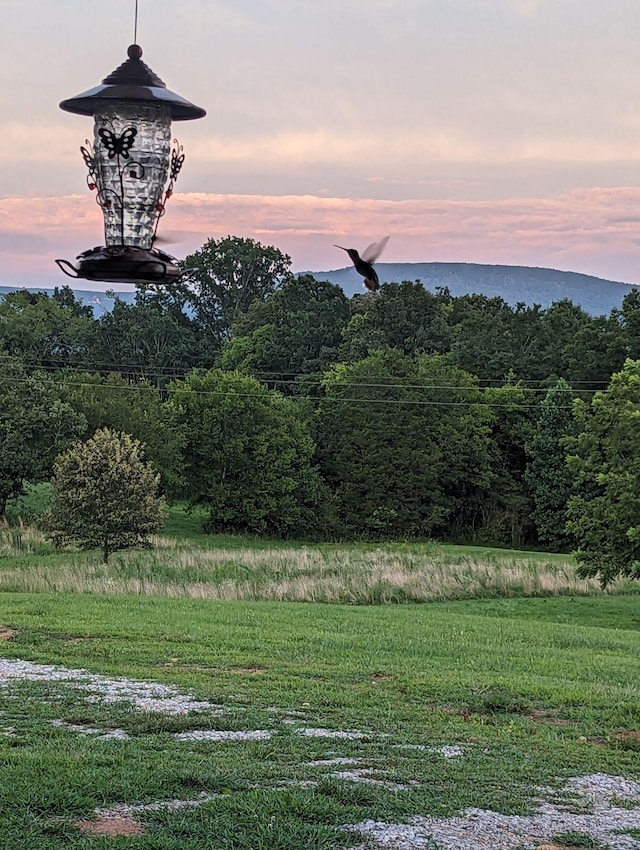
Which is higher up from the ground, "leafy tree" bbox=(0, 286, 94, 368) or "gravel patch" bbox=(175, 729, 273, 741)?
"leafy tree" bbox=(0, 286, 94, 368)

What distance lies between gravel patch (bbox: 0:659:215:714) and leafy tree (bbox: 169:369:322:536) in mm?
39234

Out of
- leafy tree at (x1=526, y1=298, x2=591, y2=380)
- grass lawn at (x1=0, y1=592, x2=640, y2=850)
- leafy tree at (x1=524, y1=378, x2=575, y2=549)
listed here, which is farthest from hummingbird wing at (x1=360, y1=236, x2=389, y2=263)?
leafy tree at (x1=526, y1=298, x2=591, y2=380)

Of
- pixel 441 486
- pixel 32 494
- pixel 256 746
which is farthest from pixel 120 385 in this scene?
pixel 256 746

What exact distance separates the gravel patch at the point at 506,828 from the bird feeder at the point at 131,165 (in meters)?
3.40

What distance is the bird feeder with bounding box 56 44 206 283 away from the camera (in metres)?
4.61

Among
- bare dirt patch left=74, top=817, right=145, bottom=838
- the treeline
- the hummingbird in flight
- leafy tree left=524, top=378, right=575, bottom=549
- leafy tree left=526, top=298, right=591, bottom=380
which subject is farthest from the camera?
leafy tree left=526, top=298, right=591, bottom=380

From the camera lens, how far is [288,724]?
350 inches

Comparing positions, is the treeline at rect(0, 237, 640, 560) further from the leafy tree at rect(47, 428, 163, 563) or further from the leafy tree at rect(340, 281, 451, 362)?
the leafy tree at rect(47, 428, 163, 563)

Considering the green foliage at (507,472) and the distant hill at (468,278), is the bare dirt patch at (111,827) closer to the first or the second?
the distant hill at (468,278)

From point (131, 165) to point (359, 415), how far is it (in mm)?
50343

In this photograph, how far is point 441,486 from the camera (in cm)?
5553

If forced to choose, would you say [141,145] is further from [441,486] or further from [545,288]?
[441,486]

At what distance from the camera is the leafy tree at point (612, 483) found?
81.9ft

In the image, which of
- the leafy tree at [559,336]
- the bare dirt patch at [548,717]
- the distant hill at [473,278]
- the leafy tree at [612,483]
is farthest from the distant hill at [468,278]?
the leafy tree at [559,336]
